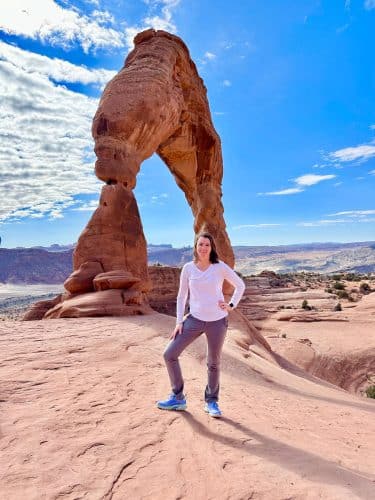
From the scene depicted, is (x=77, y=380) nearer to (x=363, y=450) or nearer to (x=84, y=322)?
(x=363, y=450)

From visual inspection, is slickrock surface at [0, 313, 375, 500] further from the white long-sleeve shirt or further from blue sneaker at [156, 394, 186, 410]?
the white long-sleeve shirt

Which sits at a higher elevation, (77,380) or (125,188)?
(125,188)

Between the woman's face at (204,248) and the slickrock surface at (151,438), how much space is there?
60.4 inches

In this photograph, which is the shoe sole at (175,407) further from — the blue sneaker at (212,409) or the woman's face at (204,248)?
the woman's face at (204,248)

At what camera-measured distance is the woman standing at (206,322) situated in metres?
3.26

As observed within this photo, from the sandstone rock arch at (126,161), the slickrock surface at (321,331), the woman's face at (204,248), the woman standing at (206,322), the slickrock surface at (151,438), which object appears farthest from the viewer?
the slickrock surface at (321,331)

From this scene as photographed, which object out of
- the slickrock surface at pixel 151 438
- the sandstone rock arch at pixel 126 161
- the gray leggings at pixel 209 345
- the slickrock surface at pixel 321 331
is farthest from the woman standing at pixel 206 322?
the slickrock surface at pixel 321 331

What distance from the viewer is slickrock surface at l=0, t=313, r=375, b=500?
6.53 ft

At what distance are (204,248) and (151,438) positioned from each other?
1746 mm

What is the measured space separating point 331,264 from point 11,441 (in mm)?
138225

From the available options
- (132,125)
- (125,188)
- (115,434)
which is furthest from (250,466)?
(132,125)

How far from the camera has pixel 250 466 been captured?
89.2 inches

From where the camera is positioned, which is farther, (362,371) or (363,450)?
(362,371)

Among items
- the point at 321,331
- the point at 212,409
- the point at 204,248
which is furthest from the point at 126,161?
the point at 321,331
